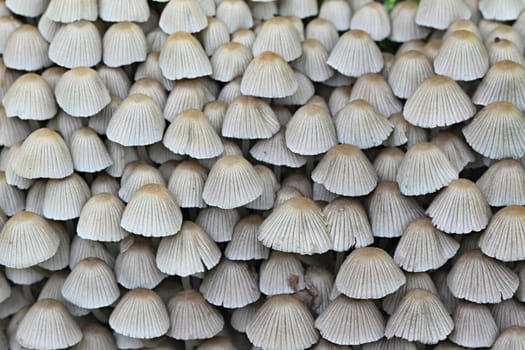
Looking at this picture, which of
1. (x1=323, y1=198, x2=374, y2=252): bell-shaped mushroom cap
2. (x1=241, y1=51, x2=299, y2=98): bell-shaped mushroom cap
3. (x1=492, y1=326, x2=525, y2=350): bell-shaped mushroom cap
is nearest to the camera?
(x1=492, y1=326, x2=525, y2=350): bell-shaped mushroom cap

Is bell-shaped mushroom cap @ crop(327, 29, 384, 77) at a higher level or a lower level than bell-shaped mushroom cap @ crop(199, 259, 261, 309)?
higher

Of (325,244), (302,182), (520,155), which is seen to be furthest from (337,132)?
(520,155)

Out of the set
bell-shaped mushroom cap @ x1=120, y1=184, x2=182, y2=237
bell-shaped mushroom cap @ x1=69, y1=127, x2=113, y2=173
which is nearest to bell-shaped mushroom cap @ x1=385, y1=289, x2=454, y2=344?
bell-shaped mushroom cap @ x1=120, y1=184, x2=182, y2=237

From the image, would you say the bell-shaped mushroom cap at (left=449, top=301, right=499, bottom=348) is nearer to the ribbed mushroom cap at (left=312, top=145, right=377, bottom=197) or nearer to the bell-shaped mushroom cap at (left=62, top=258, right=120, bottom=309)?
the ribbed mushroom cap at (left=312, top=145, right=377, bottom=197)

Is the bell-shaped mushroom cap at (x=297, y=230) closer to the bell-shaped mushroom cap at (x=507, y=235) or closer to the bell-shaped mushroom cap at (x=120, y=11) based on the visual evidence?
the bell-shaped mushroom cap at (x=507, y=235)

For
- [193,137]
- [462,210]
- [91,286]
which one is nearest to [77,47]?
[193,137]

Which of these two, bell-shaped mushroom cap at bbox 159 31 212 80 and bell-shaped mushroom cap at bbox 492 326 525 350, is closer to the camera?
bell-shaped mushroom cap at bbox 492 326 525 350

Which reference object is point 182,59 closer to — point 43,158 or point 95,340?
point 43,158
